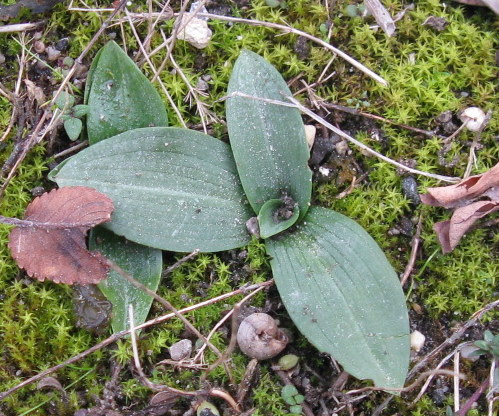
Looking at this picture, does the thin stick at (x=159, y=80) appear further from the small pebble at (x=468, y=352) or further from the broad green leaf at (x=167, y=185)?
the small pebble at (x=468, y=352)

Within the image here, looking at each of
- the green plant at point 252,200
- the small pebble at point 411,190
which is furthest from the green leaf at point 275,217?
the small pebble at point 411,190

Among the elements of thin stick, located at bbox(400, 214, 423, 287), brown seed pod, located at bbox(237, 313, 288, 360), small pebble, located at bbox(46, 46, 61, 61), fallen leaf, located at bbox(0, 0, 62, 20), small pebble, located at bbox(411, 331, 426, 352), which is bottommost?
small pebble, located at bbox(411, 331, 426, 352)

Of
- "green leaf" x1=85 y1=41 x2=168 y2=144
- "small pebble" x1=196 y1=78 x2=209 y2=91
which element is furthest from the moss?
"green leaf" x1=85 y1=41 x2=168 y2=144

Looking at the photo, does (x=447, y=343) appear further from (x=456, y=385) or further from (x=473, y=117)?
(x=473, y=117)

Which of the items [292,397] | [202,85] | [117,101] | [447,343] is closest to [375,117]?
[202,85]

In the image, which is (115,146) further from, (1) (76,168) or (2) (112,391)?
(2) (112,391)

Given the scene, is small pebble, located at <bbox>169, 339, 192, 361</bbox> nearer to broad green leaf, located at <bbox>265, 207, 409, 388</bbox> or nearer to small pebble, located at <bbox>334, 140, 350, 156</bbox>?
broad green leaf, located at <bbox>265, 207, 409, 388</bbox>

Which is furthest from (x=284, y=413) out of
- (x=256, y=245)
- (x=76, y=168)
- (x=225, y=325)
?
(x=76, y=168)
